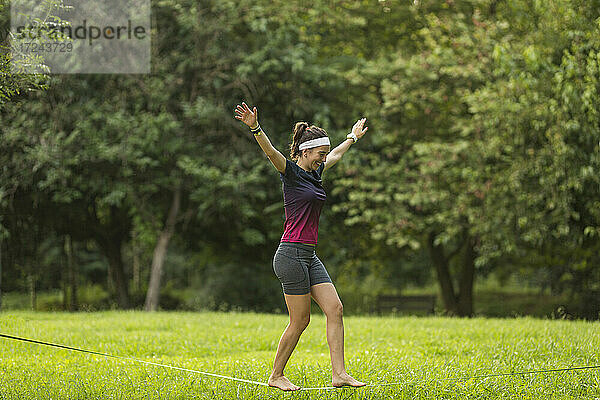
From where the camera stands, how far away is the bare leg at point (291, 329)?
5.18 metres

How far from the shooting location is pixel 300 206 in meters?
5.20

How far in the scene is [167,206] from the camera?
17.2m

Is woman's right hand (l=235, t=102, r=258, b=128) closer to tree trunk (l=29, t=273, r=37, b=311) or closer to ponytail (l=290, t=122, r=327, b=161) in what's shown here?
ponytail (l=290, t=122, r=327, b=161)

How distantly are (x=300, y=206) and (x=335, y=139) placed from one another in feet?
33.5

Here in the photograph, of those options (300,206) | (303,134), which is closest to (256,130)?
(303,134)

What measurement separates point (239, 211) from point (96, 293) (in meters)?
10.8

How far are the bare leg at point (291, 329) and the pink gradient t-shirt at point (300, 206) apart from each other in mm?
457

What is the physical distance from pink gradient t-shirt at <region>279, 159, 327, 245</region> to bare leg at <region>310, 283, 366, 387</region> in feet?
1.24

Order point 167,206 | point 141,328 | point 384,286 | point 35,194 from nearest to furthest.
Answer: point 141,328 → point 35,194 → point 167,206 → point 384,286

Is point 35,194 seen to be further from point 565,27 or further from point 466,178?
point 565,27

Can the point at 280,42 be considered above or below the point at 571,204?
above

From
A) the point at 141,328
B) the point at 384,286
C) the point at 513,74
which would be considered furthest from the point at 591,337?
the point at 384,286

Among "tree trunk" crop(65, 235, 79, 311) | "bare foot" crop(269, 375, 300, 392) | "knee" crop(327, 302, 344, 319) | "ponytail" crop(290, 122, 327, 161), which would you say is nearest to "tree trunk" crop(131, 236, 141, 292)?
"tree trunk" crop(65, 235, 79, 311)

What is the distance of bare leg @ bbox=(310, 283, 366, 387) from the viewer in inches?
204
